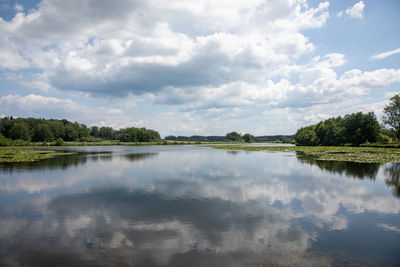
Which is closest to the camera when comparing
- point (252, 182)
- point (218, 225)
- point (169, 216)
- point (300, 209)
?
point (218, 225)

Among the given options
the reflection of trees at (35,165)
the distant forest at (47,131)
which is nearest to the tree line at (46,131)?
the distant forest at (47,131)

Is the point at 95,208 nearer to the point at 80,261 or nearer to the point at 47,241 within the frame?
the point at 47,241

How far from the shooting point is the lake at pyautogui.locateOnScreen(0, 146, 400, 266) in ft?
24.3

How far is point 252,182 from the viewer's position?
1955 cm

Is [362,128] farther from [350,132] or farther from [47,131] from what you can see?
[47,131]

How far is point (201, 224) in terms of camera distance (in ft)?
33.5

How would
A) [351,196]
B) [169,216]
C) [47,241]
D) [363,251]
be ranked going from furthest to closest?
1. [351,196]
2. [169,216]
3. [47,241]
4. [363,251]

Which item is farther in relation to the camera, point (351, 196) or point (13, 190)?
point (13, 190)

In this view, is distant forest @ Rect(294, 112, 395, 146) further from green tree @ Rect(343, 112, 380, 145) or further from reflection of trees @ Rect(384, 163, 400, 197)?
reflection of trees @ Rect(384, 163, 400, 197)

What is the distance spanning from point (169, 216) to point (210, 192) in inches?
209

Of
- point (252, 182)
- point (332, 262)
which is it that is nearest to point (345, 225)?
point (332, 262)

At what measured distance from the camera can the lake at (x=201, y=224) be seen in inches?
292

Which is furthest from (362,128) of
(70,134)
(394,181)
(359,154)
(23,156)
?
(70,134)

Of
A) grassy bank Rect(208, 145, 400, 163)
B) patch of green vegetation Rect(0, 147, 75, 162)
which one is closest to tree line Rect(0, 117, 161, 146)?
patch of green vegetation Rect(0, 147, 75, 162)
